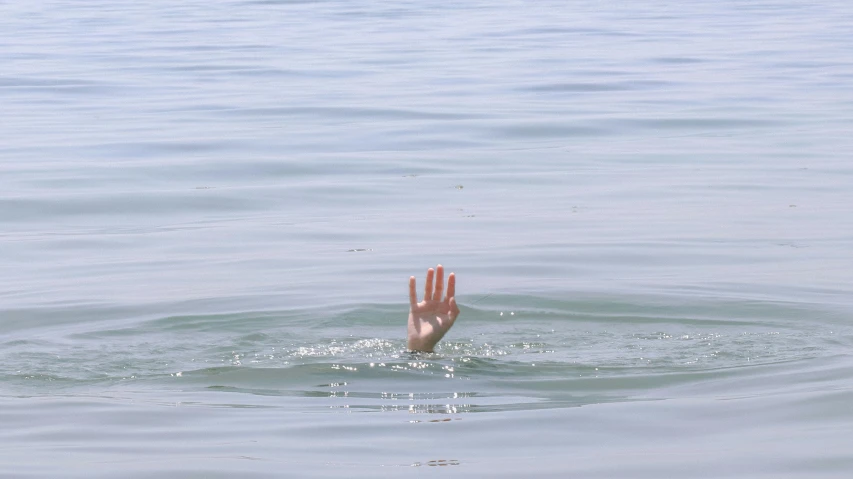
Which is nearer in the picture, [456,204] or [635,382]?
[635,382]

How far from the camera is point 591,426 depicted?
19.5ft

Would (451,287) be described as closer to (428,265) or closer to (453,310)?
(453,310)

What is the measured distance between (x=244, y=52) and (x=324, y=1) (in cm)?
1310

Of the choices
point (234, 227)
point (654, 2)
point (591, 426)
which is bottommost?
point (591, 426)

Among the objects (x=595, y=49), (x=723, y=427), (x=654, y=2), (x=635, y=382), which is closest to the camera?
(x=723, y=427)

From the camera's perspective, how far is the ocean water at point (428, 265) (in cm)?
581

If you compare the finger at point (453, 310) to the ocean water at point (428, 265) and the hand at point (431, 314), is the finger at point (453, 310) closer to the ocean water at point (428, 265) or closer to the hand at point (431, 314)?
the hand at point (431, 314)

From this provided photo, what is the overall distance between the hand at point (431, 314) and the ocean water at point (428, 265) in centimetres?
15

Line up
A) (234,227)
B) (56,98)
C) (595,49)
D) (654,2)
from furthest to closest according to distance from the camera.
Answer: (654,2) → (595,49) → (56,98) → (234,227)

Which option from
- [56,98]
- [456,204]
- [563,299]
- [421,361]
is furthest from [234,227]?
[56,98]

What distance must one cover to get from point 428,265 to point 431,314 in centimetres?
229

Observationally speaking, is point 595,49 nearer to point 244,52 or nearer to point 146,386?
point 244,52

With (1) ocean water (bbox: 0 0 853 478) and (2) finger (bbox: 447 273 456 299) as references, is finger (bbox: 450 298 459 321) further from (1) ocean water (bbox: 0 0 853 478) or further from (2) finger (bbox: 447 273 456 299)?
(1) ocean water (bbox: 0 0 853 478)

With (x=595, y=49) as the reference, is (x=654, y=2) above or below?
above
